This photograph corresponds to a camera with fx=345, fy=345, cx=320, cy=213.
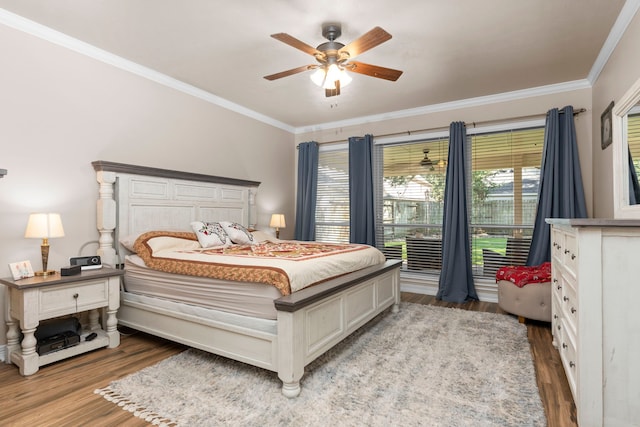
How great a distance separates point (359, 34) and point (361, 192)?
8.72 feet

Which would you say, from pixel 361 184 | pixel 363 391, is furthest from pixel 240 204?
pixel 363 391

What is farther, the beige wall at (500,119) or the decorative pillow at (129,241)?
the beige wall at (500,119)

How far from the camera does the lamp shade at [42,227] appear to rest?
2.49 metres

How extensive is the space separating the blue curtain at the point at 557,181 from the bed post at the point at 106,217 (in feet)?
14.8

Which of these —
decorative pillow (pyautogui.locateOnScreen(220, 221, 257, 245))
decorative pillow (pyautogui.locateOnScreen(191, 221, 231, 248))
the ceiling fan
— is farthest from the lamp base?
the ceiling fan

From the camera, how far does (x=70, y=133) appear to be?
3.04 meters

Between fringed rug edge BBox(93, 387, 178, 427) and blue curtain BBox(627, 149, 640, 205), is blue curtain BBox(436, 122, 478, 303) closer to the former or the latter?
blue curtain BBox(627, 149, 640, 205)

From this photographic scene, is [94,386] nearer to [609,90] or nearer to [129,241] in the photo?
[129,241]

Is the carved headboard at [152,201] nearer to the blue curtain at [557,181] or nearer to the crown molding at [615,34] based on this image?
the blue curtain at [557,181]

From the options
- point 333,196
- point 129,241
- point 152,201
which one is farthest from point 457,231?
point 129,241

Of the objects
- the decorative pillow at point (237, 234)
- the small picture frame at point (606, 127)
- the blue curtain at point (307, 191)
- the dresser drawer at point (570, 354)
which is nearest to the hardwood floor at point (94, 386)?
the dresser drawer at point (570, 354)

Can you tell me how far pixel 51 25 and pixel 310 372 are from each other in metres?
3.40

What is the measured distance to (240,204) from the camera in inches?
185

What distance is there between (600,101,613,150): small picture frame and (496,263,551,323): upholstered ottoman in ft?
4.34
